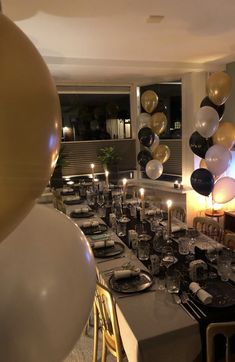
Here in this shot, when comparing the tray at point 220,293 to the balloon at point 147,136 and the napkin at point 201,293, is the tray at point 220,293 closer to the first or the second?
the napkin at point 201,293

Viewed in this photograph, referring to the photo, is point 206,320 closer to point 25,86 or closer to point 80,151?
point 25,86

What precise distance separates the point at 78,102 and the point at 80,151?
834mm

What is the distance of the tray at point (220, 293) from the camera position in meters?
1.67

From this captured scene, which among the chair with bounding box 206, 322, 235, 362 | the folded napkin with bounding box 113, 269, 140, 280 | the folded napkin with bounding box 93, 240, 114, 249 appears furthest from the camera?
the folded napkin with bounding box 93, 240, 114, 249

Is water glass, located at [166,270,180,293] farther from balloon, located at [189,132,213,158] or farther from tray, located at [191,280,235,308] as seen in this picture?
balloon, located at [189,132,213,158]

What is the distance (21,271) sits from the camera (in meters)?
0.64

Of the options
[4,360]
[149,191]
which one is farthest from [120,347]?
[149,191]

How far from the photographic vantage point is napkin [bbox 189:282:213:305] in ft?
5.52

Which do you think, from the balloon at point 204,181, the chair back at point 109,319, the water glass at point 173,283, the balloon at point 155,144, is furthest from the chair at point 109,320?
the balloon at point 155,144

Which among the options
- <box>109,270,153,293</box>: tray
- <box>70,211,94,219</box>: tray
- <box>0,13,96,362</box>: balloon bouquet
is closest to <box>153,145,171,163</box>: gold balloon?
<box>70,211,94,219</box>: tray

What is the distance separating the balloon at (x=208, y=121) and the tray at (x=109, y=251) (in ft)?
5.86

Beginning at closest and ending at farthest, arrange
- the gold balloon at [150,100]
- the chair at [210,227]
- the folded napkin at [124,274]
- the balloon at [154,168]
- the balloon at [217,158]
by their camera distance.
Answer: the folded napkin at [124,274] → the chair at [210,227] → the balloon at [217,158] → the gold balloon at [150,100] → the balloon at [154,168]

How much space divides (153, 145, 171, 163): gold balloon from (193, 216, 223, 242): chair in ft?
4.22

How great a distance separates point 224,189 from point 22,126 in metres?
3.53
